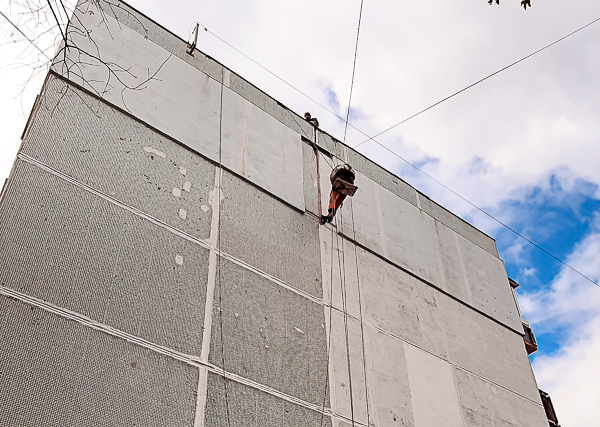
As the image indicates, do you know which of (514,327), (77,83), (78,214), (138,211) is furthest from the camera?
(514,327)

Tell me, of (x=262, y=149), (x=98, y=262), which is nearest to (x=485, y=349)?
(x=262, y=149)

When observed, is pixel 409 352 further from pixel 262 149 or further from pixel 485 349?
pixel 262 149

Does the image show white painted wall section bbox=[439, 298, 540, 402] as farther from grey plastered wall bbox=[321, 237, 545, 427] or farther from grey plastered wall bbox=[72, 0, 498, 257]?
grey plastered wall bbox=[72, 0, 498, 257]

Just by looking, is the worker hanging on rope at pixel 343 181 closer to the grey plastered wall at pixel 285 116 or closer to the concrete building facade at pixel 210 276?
the concrete building facade at pixel 210 276

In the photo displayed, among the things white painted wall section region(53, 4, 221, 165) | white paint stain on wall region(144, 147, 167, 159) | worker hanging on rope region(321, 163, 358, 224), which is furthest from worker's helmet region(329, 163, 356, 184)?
white paint stain on wall region(144, 147, 167, 159)

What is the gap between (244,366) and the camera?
6.24 m

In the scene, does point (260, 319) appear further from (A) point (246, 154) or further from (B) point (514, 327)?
(B) point (514, 327)

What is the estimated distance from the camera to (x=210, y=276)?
6613 mm

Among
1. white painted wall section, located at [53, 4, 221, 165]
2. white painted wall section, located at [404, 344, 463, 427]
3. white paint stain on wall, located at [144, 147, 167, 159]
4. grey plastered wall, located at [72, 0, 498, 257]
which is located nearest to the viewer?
white paint stain on wall, located at [144, 147, 167, 159]

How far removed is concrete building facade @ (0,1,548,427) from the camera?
5.18 metres

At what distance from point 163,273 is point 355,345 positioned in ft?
9.76

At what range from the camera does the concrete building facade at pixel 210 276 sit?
204 inches

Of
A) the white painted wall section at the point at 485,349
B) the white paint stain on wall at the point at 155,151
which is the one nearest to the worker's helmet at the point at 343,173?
the white paint stain on wall at the point at 155,151

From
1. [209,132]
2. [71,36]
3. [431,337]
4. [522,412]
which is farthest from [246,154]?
[522,412]
